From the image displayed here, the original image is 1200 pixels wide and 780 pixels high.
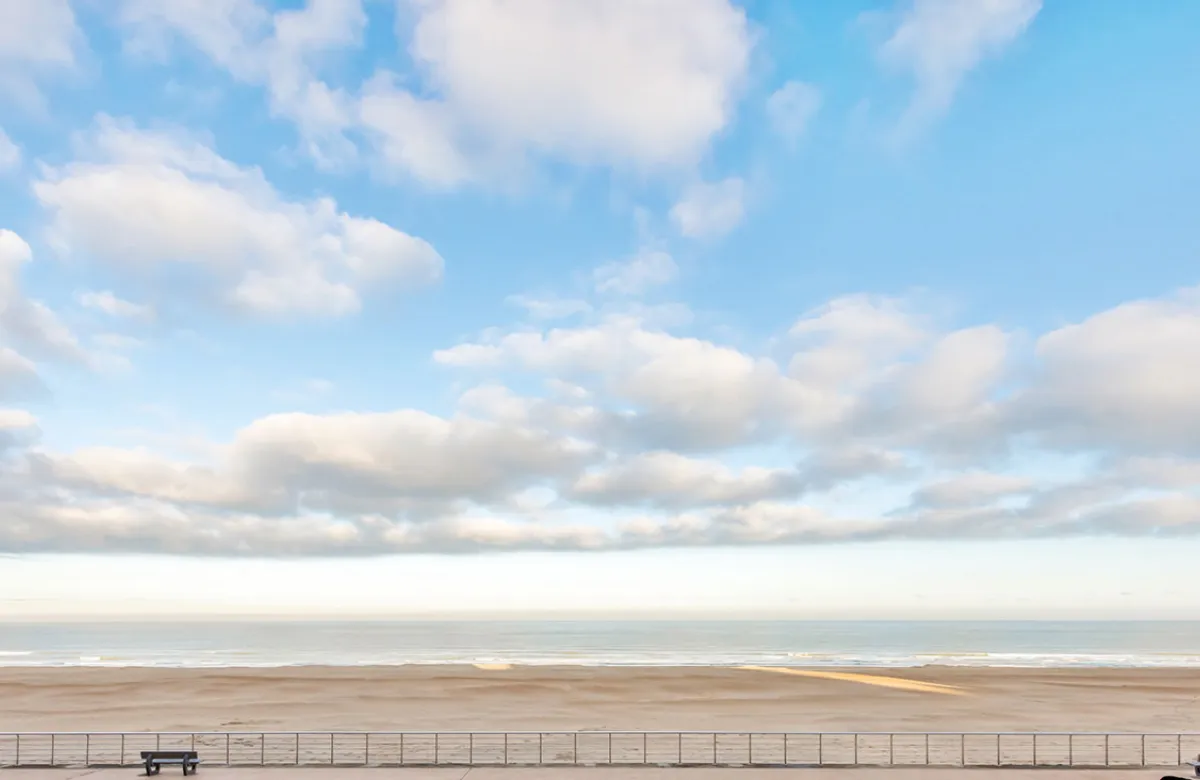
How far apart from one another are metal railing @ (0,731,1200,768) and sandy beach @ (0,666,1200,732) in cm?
478

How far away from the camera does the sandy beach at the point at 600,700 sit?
4266cm

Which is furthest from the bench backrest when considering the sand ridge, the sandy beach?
the sand ridge

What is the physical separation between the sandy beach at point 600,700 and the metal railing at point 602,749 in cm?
478

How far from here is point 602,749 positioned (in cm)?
3294

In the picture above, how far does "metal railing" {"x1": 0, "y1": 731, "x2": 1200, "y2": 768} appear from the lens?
29.0 meters

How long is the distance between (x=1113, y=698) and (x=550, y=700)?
35807 mm

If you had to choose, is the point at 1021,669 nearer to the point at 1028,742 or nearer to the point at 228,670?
the point at 1028,742

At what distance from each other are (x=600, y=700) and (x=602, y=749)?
2072 cm
